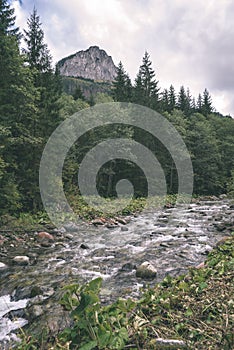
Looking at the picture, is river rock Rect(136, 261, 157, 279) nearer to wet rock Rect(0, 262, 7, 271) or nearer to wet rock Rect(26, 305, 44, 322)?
wet rock Rect(26, 305, 44, 322)

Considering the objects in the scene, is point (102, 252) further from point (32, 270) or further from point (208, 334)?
point (208, 334)

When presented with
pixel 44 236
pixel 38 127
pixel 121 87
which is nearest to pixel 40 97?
pixel 38 127

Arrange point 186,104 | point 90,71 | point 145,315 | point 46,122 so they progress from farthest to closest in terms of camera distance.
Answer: point 90,71 < point 186,104 < point 46,122 < point 145,315

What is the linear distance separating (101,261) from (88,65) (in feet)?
603

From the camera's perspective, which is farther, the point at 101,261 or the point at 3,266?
the point at 101,261

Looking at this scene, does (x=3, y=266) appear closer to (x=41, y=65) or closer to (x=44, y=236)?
(x=44, y=236)

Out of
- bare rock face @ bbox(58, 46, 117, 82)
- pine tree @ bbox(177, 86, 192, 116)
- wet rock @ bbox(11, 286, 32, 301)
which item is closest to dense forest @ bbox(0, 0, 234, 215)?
wet rock @ bbox(11, 286, 32, 301)

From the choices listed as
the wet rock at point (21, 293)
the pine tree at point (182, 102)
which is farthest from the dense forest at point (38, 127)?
the pine tree at point (182, 102)

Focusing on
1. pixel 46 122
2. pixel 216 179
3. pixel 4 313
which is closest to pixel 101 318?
pixel 4 313

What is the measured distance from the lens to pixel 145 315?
2912 millimetres

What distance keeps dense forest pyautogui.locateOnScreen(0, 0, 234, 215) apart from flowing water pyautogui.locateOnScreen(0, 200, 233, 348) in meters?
4.00

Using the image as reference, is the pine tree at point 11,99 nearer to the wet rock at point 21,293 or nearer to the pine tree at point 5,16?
the pine tree at point 5,16

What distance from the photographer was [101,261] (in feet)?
23.3

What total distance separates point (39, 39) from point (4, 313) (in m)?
17.3
